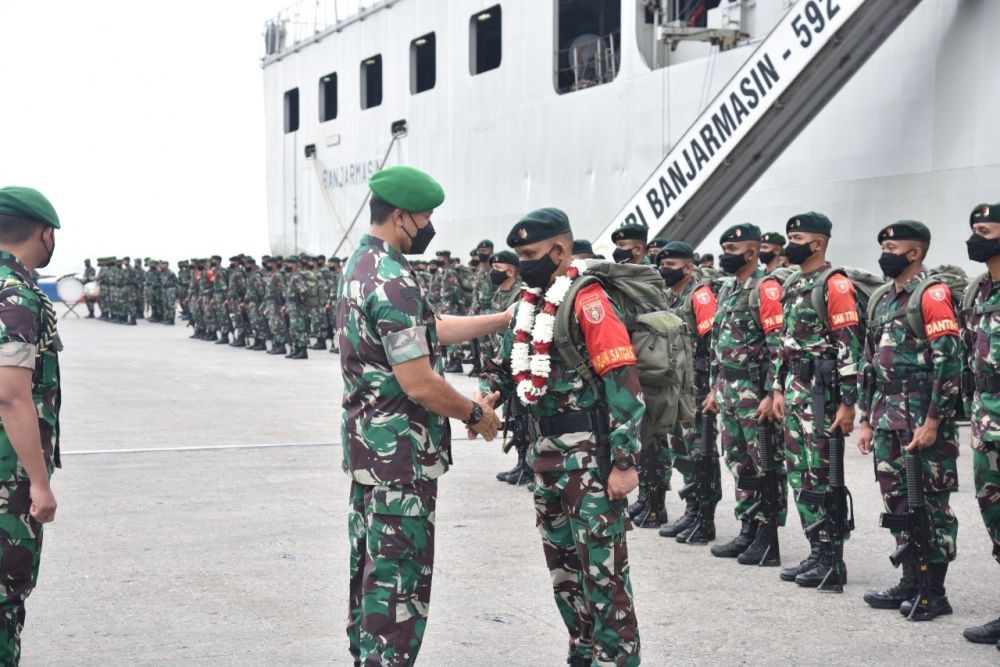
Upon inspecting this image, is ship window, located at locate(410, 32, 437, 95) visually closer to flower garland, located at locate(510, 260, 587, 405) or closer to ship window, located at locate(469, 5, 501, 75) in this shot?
ship window, located at locate(469, 5, 501, 75)

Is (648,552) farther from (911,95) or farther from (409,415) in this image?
(911,95)

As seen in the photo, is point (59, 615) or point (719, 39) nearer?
point (59, 615)

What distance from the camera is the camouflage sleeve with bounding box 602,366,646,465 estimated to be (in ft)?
11.4

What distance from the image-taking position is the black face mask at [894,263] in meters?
4.81

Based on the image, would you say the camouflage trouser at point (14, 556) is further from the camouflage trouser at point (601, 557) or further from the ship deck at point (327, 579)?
the camouflage trouser at point (601, 557)

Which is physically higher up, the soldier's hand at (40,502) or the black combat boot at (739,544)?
the soldier's hand at (40,502)

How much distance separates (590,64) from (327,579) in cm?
1342

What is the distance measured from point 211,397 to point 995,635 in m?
10.1

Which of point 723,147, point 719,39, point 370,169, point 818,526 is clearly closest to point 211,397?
point 723,147

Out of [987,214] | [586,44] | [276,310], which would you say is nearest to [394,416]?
[987,214]

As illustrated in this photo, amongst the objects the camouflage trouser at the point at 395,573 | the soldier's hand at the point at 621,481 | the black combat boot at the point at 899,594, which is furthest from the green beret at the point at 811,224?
the camouflage trouser at the point at 395,573

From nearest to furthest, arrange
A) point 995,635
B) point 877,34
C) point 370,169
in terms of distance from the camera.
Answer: point 995,635, point 877,34, point 370,169

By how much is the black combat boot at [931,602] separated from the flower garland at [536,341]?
2.17 m

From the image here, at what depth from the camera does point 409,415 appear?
11.0 feet
